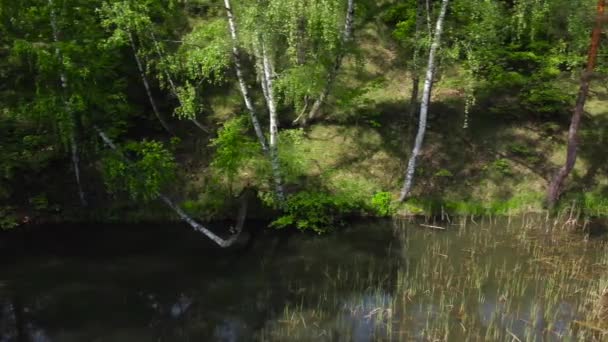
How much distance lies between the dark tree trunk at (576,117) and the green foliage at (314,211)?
6.79 metres

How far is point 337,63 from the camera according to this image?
1923 cm

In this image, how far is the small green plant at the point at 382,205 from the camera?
18.6m

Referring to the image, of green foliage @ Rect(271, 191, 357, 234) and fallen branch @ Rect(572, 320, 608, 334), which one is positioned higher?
green foliage @ Rect(271, 191, 357, 234)

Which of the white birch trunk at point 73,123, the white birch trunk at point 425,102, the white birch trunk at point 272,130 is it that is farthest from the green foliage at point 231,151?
the white birch trunk at point 425,102

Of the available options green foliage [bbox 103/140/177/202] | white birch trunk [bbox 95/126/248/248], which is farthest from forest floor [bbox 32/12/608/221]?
green foliage [bbox 103/140/177/202]

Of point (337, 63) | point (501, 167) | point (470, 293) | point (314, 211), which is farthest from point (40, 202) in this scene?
point (501, 167)

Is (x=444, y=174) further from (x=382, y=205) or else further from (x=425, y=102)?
(x=425, y=102)

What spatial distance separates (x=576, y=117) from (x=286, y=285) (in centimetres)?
1046

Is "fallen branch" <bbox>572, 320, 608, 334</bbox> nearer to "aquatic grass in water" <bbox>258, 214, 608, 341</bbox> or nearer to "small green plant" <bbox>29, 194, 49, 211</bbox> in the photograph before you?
"aquatic grass in water" <bbox>258, 214, 608, 341</bbox>

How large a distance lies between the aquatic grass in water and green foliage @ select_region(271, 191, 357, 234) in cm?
241

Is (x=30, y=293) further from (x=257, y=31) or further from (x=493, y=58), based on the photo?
(x=493, y=58)

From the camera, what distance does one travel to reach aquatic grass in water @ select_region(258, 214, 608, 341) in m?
12.2

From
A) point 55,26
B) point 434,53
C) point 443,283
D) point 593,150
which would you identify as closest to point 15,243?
point 55,26

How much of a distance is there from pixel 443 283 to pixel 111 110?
10964 millimetres
